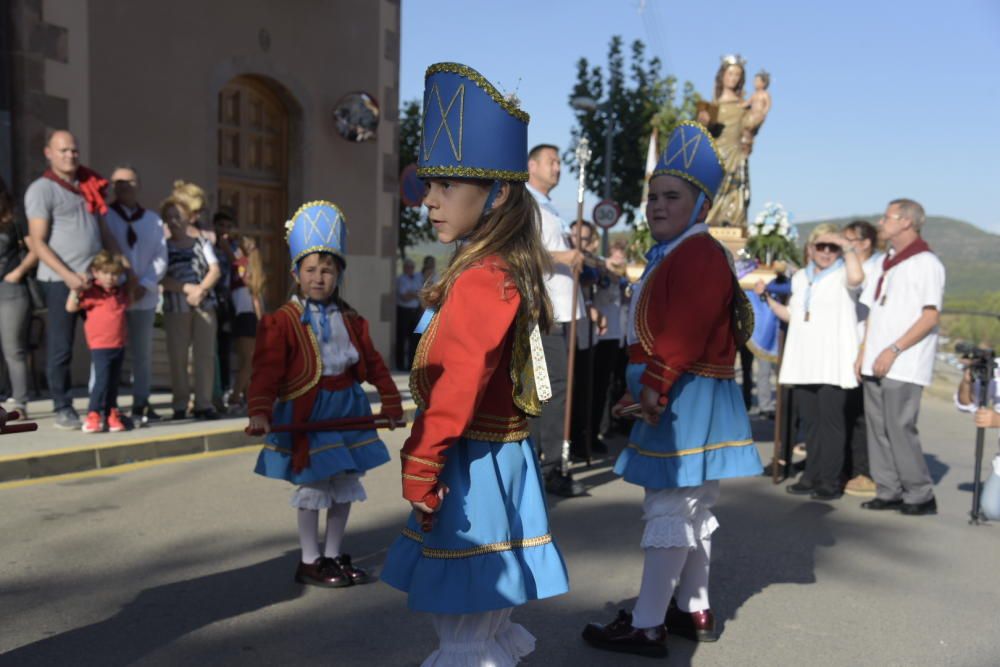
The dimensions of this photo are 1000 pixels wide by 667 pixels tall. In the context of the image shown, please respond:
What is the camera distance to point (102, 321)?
8344mm

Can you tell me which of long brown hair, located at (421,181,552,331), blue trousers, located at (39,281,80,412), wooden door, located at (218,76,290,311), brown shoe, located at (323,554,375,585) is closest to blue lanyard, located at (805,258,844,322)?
brown shoe, located at (323,554,375,585)

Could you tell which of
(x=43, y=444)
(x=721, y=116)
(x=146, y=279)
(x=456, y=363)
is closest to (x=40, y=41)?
(x=146, y=279)

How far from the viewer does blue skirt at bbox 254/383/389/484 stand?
4.68 metres

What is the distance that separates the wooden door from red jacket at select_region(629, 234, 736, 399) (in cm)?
1044

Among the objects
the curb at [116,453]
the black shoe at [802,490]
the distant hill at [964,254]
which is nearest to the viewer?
the curb at [116,453]

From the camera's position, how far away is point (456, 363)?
274 centimetres

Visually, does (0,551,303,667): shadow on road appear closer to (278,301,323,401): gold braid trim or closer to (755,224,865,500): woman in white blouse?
(278,301,323,401): gold braid trim

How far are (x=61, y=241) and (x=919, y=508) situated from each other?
688cm

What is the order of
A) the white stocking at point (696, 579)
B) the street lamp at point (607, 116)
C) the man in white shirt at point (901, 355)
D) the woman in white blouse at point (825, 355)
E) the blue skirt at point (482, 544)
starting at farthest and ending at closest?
the street lamp at point (607, 116), the woman in white blouse at point (825, 355), the man in white shirt at point (901, 355), the white stocking at point (696, 579), the blue skirt at point (482, 544)

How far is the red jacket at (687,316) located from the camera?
406cm

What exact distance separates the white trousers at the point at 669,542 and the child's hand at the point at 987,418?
2.34m

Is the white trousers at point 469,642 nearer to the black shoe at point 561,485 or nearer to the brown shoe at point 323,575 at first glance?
the brown shoe at point 323,575

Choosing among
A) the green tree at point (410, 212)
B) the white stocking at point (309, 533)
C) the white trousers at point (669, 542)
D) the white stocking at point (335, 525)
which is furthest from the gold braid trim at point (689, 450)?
the green tree at point (410, 212)

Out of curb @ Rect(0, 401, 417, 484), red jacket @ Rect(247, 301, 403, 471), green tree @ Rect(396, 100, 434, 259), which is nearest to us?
red jacket @ Rect(247, 301, 403, 471)
